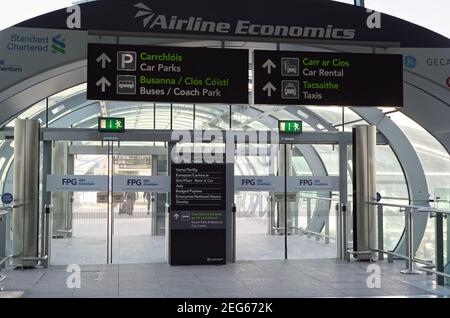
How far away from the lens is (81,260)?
363 inches

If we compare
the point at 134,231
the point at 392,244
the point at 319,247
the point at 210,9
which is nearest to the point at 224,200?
the point at 134,231

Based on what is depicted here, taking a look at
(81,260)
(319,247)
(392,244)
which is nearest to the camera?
(81,260)

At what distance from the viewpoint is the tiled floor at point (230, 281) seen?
6422 millimetres

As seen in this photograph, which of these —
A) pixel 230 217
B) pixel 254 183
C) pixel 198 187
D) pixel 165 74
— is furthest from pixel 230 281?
pixel 165 74

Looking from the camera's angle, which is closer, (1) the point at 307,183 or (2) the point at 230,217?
(2) the point at 230,217

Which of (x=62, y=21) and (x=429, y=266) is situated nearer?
(x=62, y=21)

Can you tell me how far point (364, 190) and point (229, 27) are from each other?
4.58 m

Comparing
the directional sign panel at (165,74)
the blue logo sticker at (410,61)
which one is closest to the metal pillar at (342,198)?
the blue logo sticker at (410,61)

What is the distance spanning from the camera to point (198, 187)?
8.84 metres

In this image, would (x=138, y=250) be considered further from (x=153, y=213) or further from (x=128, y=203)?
(x=128, y=203)

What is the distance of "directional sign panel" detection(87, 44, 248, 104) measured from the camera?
5426 millimetres

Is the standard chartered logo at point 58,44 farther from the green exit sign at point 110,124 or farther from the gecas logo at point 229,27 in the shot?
the green exit sign at point 110,124

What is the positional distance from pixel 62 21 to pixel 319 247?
272 inches

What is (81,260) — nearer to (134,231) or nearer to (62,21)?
(134,231)
